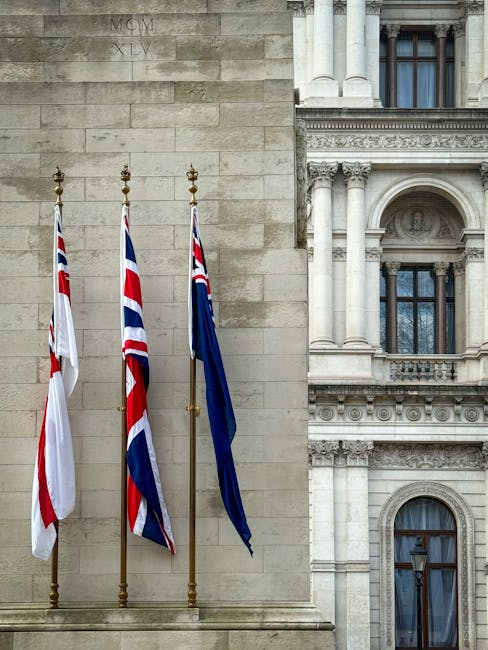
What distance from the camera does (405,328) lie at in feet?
178

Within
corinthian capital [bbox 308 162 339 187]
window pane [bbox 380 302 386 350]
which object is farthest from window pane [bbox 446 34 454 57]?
window pane [bbox 380 302 386 350]

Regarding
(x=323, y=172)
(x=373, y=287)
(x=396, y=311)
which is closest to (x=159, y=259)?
(x=323, y=172)

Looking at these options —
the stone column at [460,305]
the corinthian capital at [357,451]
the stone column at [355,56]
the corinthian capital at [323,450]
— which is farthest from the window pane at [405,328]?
the stone column at [355,56]

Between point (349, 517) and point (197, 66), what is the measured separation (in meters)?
29.9

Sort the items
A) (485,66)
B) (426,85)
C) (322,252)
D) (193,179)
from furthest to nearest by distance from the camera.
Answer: (426,85), (485,66), (322,252), (193,179)

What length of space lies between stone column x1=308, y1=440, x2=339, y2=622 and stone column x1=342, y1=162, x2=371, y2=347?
12.8 feet

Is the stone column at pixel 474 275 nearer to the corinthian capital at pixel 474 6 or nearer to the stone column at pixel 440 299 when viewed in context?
the stone column at pixel 440 299

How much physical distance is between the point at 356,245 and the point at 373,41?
7.03 m

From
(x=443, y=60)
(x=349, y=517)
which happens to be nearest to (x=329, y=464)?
(x=349, y=517)

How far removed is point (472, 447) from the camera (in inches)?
2025

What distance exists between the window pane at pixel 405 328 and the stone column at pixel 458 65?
679 centimetres

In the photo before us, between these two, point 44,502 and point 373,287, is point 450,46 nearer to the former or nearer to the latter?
point 373,287

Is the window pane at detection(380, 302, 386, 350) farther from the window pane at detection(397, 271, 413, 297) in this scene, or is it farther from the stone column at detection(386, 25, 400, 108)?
the stone column at detection(386, 25, 400, 108)

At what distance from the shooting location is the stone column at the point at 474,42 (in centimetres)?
5400
